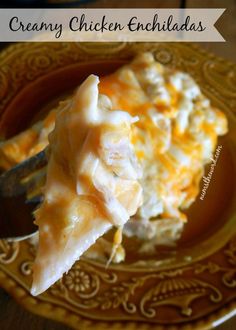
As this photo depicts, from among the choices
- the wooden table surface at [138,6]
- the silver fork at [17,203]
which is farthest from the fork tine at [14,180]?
the wooden table surface at [138,6]

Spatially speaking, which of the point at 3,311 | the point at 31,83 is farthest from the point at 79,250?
the point at 31,83

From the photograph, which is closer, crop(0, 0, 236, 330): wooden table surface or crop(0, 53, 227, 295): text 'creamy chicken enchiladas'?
crop(0, 53, 227, 295): text 'creamy chicken enchiladas'

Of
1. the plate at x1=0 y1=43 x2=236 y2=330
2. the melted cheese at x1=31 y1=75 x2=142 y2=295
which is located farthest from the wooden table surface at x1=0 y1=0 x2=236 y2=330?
the melted cheese at x1=31 y1=75 x2=142 y2=295

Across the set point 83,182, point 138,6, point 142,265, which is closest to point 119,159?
point 83,182

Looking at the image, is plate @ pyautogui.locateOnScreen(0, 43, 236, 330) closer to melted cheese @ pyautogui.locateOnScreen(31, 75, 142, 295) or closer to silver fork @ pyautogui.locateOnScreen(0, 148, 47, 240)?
silver fork @ pyautogui.locateOnScreen(0, 148, 47, 240)

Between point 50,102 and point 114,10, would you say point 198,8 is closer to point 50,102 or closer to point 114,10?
point 114,10

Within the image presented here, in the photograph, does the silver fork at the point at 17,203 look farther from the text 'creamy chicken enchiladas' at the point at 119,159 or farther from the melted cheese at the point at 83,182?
the melted cheese at the point at 83,182
